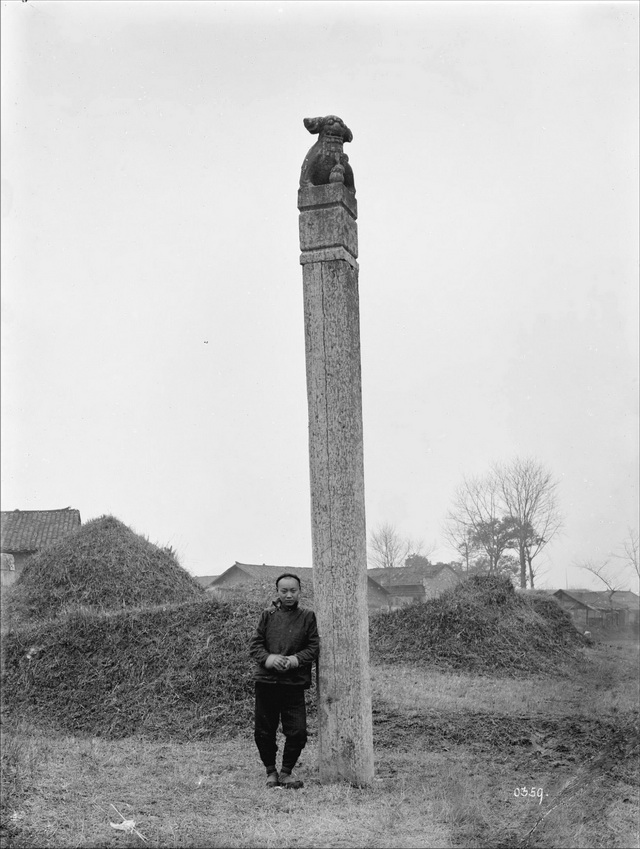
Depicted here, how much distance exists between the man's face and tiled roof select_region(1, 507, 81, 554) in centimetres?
1970

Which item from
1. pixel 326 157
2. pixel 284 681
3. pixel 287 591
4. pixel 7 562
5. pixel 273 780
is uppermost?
pixel 326 157

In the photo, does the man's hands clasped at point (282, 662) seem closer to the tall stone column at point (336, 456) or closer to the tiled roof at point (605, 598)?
the tall stone column at point (336, 456)

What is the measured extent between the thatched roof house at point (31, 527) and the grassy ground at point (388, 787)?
1659 cm

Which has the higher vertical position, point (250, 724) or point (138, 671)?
point (138, 671)

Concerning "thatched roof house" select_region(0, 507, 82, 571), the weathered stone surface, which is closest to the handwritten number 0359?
the weathered stone surface

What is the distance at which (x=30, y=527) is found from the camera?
25656 millimetres

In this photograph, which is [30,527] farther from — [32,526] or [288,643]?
[288,643]

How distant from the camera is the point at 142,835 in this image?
4.27 metres

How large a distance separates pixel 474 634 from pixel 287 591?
754 cm

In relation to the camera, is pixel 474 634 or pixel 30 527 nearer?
pixel 474 634

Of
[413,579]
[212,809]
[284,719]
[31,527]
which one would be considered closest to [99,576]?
[284,719]

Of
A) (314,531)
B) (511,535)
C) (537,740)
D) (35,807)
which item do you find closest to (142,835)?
(35,807)

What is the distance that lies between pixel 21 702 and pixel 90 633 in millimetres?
1013

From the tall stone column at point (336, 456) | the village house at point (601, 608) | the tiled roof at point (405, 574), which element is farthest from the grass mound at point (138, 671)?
the tiled roof at point (405, 574)
